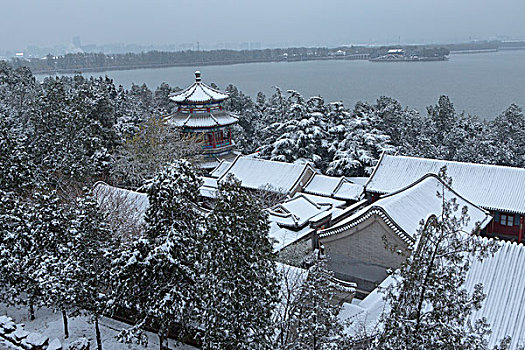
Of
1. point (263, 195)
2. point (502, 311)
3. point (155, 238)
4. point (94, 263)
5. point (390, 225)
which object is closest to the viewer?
point (502, 311)

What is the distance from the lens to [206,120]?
3153cm

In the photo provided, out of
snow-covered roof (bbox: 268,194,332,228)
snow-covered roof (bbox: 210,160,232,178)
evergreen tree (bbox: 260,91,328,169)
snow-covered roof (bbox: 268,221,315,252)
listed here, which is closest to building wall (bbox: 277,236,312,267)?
snow-covered roof (bbox: 268,221,315,252)

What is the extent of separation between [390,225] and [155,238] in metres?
7.77

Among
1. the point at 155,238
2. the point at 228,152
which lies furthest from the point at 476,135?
the point at 155,238

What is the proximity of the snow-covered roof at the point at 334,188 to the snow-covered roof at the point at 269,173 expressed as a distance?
74 centimetres

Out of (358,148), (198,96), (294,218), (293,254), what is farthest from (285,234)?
(198,96)

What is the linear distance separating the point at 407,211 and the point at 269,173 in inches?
417

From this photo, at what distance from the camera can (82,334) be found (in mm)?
13469

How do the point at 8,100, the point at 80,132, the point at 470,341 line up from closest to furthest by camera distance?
1. the point at 470,341
2. the point at 80,132
3. the point at 8,100

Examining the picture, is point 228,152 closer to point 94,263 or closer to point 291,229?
point 291,229

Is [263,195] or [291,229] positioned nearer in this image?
[291,229]

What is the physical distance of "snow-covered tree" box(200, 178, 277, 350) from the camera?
9445mm

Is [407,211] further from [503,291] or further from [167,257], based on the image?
[167,257]

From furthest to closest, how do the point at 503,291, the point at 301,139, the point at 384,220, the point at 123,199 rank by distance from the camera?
the point at 301,139 → the point at 123,199 → the point at 384,220 → the point at 503,291
